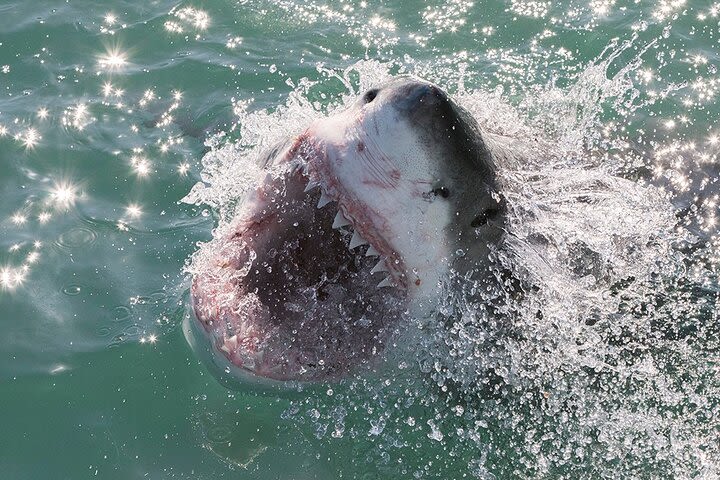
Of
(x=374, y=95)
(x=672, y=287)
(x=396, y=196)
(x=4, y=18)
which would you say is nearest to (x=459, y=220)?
(x=396, y=196)

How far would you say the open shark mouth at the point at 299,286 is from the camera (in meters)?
2.74

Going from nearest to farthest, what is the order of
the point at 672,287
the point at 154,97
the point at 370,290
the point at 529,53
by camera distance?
the point at 370,290, the point at 672,287, the point at 154,97, the point at 529,53

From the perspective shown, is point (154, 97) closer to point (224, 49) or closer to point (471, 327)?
point (224, 49)

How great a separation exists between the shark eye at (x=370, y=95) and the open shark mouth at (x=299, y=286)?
218 mm

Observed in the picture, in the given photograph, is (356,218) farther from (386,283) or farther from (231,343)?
(231,343)

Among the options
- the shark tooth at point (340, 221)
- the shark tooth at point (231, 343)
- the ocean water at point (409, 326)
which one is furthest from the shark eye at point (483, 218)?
the shark tooth at point (231, 343)

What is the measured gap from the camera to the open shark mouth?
2.74m

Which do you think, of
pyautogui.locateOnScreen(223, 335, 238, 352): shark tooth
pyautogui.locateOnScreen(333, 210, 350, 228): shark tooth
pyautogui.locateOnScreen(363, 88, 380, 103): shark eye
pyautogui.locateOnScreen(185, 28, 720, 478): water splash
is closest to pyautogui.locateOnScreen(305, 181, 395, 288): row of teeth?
pyautogui.locateOnScreen(333, 210, 350, 228): shark tooth

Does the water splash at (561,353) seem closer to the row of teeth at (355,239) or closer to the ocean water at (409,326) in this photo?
the ocean water at (409,326)

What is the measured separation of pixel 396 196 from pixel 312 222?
1.24 ft

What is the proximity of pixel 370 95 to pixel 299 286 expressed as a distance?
2.29 ft

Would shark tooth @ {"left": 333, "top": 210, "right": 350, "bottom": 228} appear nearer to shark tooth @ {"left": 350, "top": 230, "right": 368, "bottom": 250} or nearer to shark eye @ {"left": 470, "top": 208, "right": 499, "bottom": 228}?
shark tooth @ {"left": 350, "top": 230, "right": 368, "bottom": 250}

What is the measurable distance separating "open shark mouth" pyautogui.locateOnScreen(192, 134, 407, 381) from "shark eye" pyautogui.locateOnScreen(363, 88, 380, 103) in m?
0.22

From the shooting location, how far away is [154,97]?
4.99 metres
